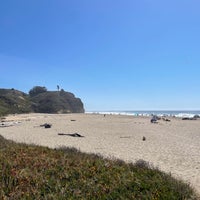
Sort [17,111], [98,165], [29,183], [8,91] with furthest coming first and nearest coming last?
1. [8,91]
2. [17,111]
3. [98,165]
4. [29,183]

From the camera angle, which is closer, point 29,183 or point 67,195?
point 67,195

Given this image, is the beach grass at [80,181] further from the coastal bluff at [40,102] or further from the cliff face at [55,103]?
the cliff face at [55,103]

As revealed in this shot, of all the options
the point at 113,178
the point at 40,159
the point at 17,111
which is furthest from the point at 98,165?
the point at 17,111

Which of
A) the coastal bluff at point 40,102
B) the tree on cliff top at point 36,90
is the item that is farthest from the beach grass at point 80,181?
the tree on cliff top at point 36,90

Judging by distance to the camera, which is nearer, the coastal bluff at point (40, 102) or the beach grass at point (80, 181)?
the beach grass at point (80, 181)

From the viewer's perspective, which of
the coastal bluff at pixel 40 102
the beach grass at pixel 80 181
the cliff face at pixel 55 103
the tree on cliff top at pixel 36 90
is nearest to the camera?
the beach grass at pixel 80 181

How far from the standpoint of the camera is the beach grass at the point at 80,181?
6.15 m

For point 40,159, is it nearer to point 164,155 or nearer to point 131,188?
→ point 131,188

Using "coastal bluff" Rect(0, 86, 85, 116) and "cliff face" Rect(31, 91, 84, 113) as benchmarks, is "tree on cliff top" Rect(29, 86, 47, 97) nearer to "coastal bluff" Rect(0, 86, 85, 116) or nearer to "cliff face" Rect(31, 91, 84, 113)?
"coastal bluff" Rect(0, 86, 85, 116)

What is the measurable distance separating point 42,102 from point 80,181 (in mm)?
92178

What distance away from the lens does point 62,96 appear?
110m

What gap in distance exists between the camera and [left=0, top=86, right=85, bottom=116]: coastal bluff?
83125mm

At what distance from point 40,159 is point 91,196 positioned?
8.36ft

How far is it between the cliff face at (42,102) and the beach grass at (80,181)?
7068cm
